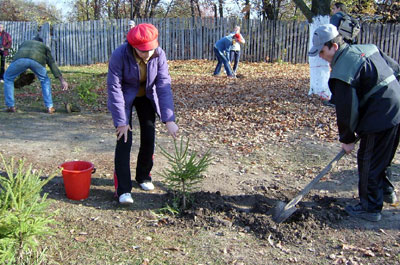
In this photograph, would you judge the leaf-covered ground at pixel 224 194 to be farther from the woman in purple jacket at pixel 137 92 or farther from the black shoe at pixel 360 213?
the woman in purple jacket at pixel 137 92

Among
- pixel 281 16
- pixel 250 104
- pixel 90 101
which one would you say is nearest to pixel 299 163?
pixel 250 104

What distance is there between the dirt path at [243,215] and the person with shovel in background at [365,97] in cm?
62

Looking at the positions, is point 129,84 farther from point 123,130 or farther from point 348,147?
point 348,147

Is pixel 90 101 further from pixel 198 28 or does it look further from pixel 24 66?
pixel 198 28

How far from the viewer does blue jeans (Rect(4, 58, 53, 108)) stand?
7332 mm

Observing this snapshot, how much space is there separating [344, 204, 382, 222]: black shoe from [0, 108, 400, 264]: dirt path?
7cm

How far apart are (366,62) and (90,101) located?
6.71 metres

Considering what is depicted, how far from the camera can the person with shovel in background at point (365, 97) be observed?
10.8ft

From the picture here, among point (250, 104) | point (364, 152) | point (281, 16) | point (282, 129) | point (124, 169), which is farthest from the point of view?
point (281, 16)

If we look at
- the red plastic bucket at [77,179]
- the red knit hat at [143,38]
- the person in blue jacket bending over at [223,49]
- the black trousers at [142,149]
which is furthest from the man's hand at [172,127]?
the person in blue jacket bending over at [223,49]

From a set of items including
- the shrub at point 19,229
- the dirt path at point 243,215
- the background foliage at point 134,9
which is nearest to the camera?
the shrub at point 19,229

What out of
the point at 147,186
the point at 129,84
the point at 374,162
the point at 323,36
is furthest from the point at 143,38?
the point at 374,162

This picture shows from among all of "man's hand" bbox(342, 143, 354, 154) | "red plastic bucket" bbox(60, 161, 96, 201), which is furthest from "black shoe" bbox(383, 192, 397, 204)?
"red plastic bucket" bbox(60, 161, 96, 201)

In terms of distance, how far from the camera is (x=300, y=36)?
17297mm
